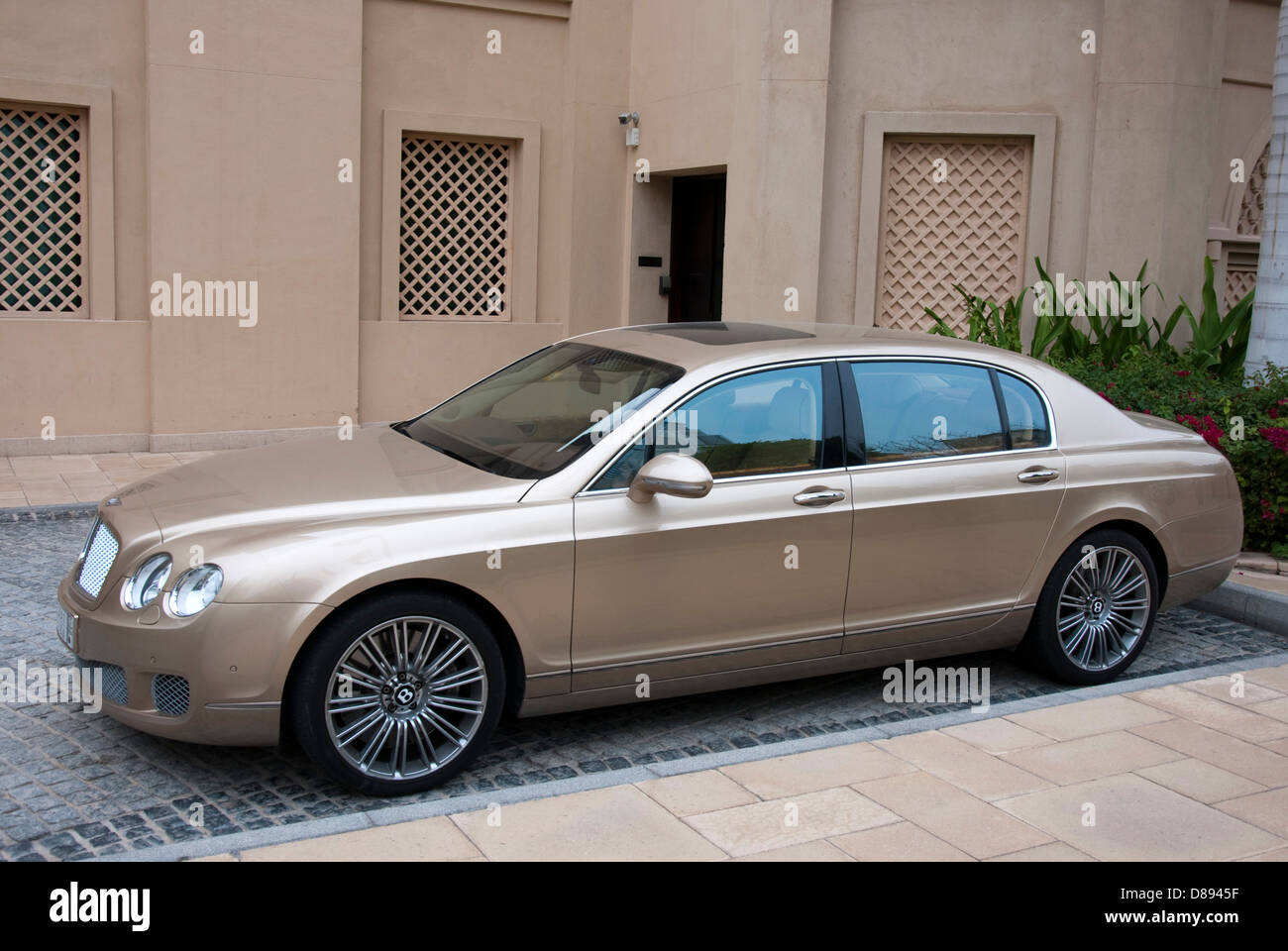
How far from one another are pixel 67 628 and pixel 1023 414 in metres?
4.06

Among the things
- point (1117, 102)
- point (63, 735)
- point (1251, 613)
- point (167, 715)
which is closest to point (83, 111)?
point (63, 735)

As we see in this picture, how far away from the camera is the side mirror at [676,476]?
14.9 feet

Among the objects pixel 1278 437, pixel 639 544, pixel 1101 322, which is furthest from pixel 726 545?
pixel 1101 322

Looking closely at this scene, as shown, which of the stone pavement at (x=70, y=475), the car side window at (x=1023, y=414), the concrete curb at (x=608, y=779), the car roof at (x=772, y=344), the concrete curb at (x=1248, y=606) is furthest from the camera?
the stone pavement at (x=70, y=475)

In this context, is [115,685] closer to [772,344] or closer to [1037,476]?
[772,344]

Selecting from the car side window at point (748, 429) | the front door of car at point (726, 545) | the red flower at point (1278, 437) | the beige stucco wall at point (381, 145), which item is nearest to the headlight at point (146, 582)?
the front door of car at point (726, 545)

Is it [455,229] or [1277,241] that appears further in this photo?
[455,229]

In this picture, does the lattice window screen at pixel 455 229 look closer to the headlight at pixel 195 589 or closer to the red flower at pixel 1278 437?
the red flower at pixel 1278 437

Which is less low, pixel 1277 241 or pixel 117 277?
pixel 1277 241

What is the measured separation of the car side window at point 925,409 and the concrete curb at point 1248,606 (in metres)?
2.39

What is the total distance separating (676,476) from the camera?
454 cm

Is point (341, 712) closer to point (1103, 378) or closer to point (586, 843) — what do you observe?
point (586, 843)

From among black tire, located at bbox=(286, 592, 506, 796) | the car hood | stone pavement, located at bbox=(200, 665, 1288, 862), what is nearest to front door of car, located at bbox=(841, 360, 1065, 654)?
stone pavement, located at bbox=(200, 665, 1288, 862)

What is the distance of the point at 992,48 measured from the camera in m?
11.1
